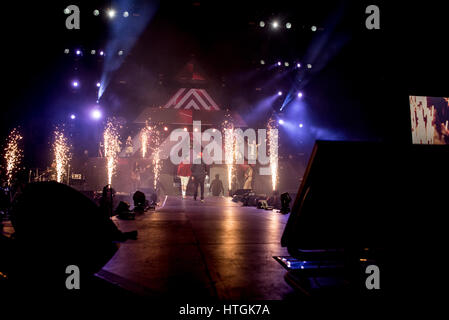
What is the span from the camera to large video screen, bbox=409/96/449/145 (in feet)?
30.0

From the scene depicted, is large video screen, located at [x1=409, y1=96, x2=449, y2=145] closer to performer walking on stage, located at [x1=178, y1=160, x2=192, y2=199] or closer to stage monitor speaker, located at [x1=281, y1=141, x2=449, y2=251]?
stage monitor speaker, located at [x1=281, y1=141, x2=449, y2=251]

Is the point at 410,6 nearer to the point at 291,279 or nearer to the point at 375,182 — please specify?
the point at 375,182

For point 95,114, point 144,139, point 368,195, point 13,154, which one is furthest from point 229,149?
point 368,195

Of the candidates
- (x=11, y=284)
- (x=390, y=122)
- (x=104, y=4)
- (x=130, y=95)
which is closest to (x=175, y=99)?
(x=130, y=95)

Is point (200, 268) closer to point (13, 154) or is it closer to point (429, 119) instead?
point (429, 119)

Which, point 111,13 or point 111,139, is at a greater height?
point 111,13

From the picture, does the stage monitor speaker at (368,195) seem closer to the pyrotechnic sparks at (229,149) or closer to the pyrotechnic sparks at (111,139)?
the pyrotechnic sparks at (229,149)

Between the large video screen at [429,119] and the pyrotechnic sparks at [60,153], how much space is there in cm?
1616

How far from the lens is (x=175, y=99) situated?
14.9 meters

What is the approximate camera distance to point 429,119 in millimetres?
9406

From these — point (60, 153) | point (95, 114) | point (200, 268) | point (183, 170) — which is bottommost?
point (200, 268)

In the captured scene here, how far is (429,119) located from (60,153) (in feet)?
62.2

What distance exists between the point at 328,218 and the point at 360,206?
0.61 feet

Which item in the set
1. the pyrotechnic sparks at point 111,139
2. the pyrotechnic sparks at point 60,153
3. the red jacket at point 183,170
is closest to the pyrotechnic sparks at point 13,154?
the pyrotechnic sparks at point 60,153
